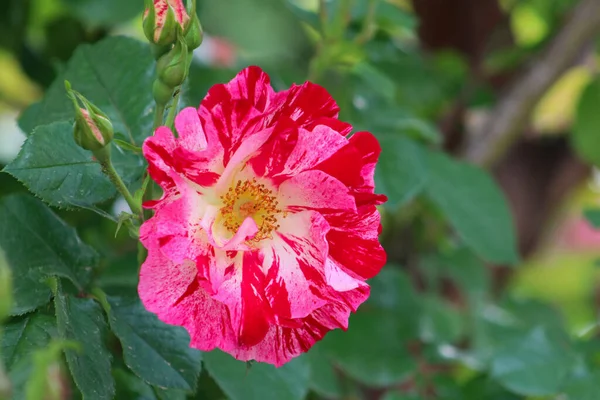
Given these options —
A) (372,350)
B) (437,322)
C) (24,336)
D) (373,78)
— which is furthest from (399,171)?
(24,336)

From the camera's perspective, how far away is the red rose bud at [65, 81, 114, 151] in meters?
0.39

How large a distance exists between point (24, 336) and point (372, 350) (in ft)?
1.47

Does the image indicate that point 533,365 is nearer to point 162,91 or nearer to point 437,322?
point 437,322

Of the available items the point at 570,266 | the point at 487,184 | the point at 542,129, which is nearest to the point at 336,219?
the point at 487,184

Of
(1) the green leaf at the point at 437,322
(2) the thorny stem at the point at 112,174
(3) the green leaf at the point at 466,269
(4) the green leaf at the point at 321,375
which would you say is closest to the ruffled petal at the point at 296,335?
(2) the thorny stem at the point at 112,174

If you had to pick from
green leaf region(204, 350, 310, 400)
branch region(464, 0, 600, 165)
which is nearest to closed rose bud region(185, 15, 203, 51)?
green leaf region(204, 350, 310, 400)

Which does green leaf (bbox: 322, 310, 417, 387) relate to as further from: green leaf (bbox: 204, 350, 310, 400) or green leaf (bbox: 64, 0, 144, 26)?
green leaf (bbox: 64, 0, 144, 26)

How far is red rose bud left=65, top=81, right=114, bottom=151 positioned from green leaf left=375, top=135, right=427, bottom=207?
0.36m

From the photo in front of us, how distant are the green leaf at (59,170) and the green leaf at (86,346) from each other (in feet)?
0.20

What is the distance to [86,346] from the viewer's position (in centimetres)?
43

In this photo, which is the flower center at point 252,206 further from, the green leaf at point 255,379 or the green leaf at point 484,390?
the green leaf at point 484,390

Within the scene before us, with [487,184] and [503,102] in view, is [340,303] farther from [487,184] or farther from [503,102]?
[503,102]

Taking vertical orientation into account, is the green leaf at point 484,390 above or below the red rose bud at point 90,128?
below

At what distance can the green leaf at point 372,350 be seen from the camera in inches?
30.1
